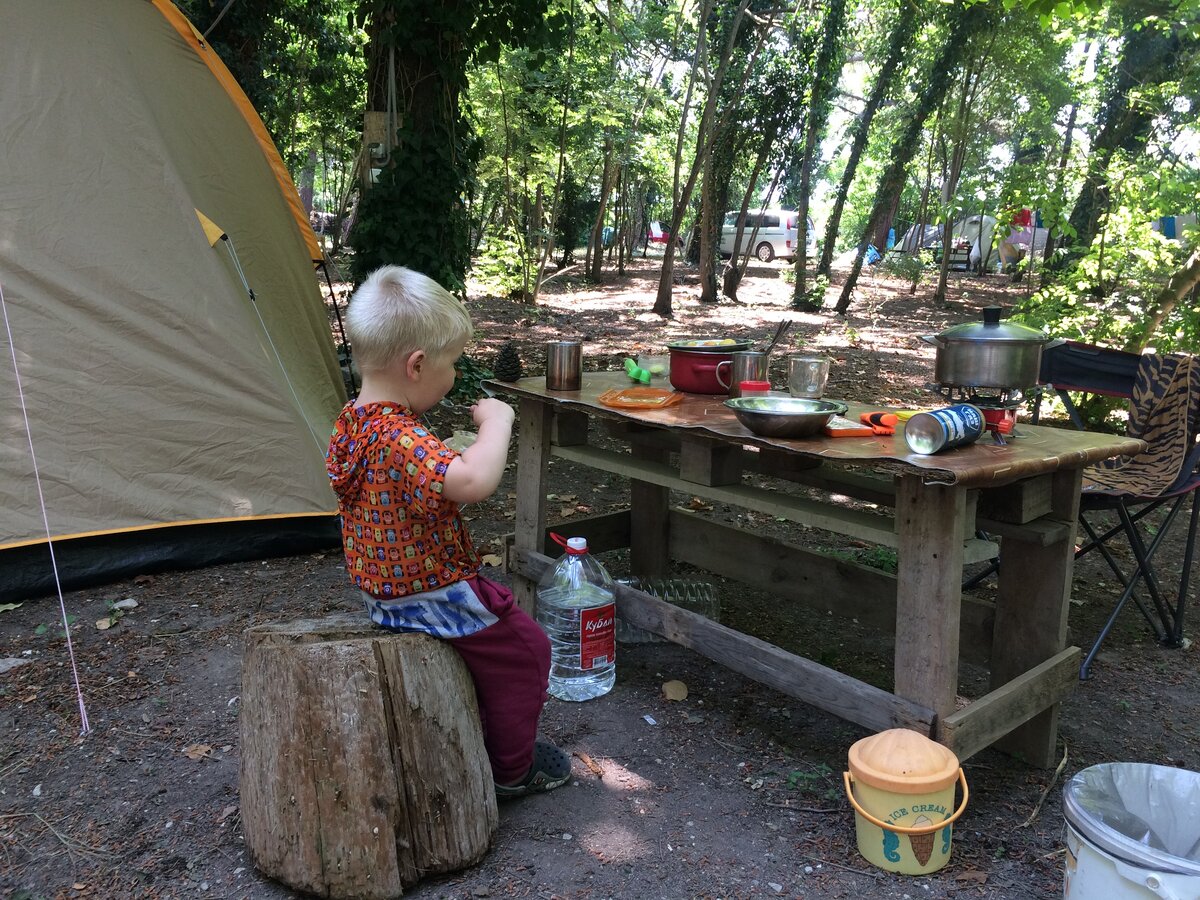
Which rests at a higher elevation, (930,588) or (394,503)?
(394,503)

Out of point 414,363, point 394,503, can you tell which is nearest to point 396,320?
point 414,363

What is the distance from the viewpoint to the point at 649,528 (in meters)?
4.05

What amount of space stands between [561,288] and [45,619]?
14.1m

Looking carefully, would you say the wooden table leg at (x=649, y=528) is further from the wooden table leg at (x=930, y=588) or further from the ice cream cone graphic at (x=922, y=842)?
the ice cream cone graphic at (x=922, y=842)

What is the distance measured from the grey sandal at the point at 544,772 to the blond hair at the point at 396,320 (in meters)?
1.17

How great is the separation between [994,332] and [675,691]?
5.37 ft

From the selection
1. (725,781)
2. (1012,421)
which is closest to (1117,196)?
(1012,421)

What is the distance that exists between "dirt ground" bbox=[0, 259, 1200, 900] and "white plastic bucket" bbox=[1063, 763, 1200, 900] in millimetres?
278

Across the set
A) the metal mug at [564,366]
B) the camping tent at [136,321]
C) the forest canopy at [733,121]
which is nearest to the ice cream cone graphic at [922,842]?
the metal mug at [564,366]

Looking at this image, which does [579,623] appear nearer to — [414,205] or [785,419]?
[785,419]

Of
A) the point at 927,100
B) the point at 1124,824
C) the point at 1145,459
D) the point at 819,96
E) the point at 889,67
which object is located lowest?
the point at 1124,824

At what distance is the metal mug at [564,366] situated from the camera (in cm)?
331

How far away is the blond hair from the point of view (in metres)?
2.10

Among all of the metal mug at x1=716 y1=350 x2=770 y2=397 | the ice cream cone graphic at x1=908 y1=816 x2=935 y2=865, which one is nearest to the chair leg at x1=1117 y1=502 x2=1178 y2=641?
the metal mug at x1=716 y1=350 x2=770 y2=397
